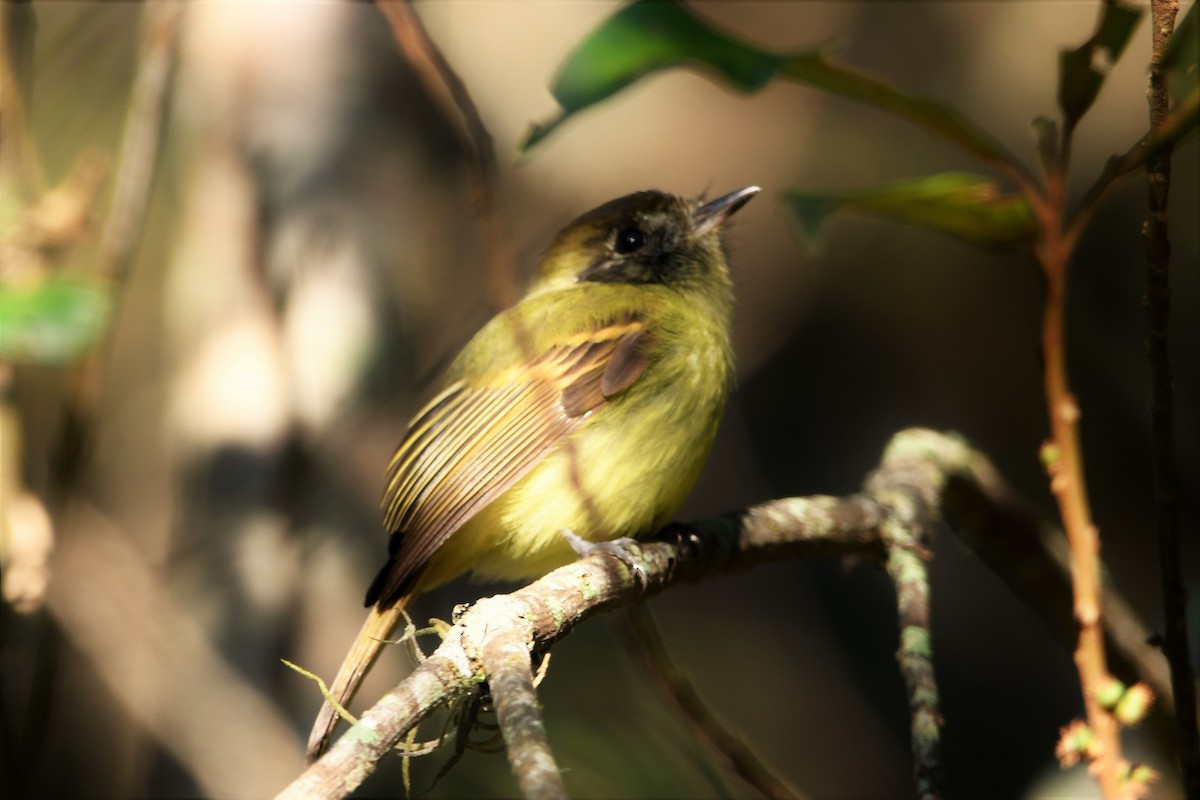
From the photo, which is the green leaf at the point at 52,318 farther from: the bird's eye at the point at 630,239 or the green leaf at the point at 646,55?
the bird's eye at the point at 630,239

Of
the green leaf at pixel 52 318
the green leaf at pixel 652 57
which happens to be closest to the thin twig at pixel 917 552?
the green leaf at pixel 652 57

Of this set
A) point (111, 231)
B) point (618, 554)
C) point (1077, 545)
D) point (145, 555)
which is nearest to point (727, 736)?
point (618, 554)

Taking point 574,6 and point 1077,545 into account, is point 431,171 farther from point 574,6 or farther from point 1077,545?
point 1077,545

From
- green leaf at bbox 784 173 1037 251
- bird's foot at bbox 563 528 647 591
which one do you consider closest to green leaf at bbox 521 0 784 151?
green leaf at bbox 784 173 1037 251

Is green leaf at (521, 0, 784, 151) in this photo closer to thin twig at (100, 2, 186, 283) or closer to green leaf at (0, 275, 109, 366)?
green leaf at (0, 275, 109, 366)

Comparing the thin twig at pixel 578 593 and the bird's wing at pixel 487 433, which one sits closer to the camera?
the thin twig at pixel 578 593

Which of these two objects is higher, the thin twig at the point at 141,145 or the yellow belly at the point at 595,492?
the thin twig at the point at 141,145

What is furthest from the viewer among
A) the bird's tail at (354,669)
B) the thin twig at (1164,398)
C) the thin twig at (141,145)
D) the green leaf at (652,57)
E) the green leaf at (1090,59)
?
the thin twig at (141,145)
